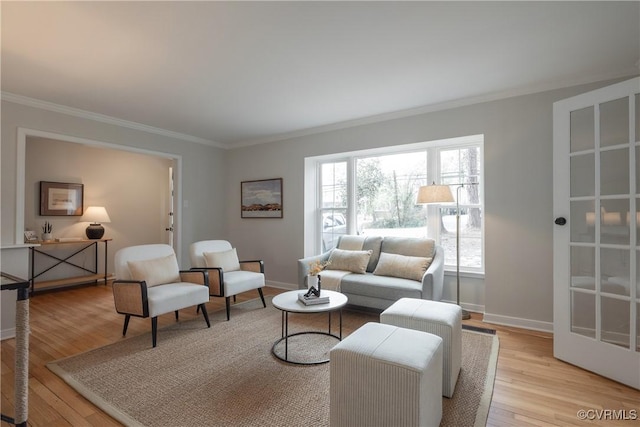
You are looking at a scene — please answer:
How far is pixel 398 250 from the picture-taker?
388 cm

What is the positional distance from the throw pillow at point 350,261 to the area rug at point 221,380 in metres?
0.89

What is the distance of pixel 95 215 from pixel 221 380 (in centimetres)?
455

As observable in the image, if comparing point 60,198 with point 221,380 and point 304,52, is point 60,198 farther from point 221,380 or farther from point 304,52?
point 304,52

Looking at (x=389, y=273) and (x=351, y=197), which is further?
(x=351, y=197)

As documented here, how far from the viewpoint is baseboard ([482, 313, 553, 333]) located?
315 cm

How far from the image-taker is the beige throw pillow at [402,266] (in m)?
3.48

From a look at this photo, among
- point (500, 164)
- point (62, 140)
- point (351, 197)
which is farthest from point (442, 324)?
point (62, 140)

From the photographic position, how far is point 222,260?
3.89m

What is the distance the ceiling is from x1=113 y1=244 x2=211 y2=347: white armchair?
176 cm

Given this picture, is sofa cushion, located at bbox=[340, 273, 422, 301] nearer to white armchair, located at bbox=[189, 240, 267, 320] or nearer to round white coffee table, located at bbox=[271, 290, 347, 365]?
round white coffee table, located at bbox=[271, 290, 347, 365]

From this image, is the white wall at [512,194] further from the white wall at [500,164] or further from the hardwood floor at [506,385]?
the hardwood floor at [506,385]

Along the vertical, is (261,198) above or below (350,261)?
above

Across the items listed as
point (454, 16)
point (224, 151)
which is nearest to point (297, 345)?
point (454, 16)

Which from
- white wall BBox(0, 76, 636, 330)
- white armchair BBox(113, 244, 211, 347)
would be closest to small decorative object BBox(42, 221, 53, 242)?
white wall BBox(0, 76, 636, 330)
